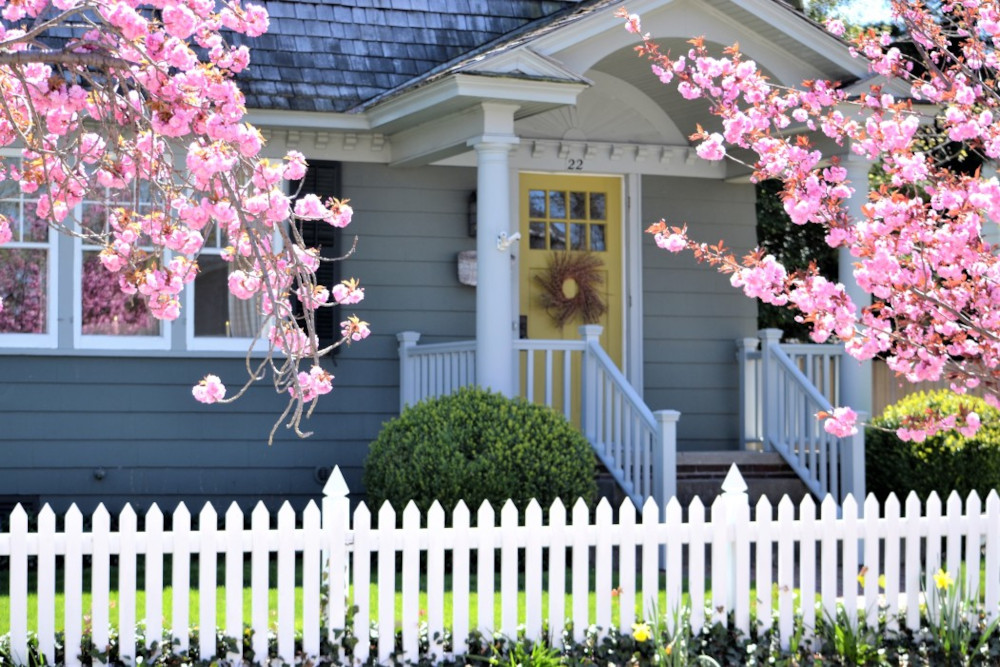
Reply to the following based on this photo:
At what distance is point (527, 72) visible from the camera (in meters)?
9.34

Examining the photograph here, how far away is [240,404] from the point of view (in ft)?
34.7

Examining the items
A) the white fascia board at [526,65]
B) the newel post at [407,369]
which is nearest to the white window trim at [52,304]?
the newel post at [407,369]

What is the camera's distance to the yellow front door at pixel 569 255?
11.4 m

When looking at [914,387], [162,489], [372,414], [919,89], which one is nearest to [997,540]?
[919,89]

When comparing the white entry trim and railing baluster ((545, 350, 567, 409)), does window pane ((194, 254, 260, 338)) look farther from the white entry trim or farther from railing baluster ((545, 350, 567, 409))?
the white entry trim

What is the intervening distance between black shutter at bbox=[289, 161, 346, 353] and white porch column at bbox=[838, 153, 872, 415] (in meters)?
3.72

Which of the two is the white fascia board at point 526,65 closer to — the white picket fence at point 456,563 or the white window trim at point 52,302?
the white window trim at point 52,302

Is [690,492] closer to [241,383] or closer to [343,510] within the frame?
[241,383]

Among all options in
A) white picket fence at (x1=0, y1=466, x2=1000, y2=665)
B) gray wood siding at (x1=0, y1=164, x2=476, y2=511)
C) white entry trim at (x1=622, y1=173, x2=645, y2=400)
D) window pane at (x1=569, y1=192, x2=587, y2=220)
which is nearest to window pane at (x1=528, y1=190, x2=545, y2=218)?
window pane at (x1=569, y1=192, x2=587, y2=220)

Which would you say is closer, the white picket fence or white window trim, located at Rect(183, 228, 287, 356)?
the white picket fence

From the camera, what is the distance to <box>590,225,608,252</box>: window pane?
11.6m

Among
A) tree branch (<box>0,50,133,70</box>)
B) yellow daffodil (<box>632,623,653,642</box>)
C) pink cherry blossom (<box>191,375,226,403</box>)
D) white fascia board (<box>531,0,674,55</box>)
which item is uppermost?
white fascia board (<box>531,0,674,55</box>)

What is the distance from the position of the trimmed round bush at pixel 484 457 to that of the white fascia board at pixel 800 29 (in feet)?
10.7

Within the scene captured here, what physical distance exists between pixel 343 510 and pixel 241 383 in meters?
4.65
